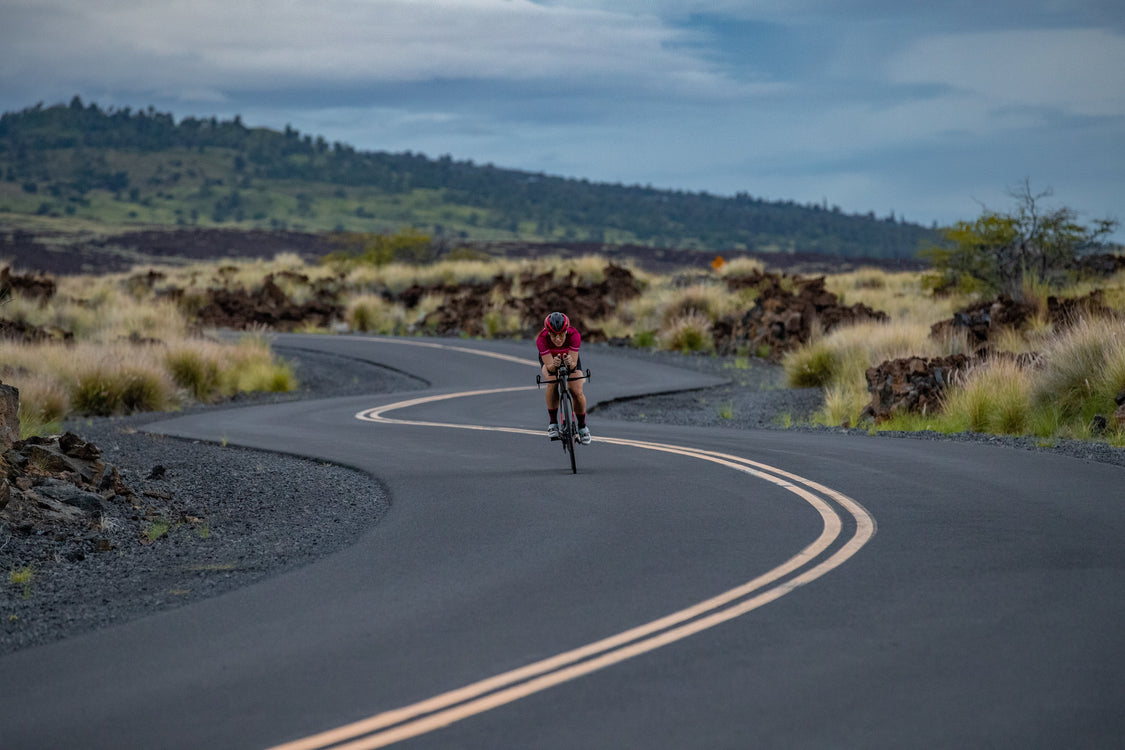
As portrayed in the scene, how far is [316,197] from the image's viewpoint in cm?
15750

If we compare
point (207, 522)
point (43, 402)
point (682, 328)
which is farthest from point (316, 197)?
point (207, 522)

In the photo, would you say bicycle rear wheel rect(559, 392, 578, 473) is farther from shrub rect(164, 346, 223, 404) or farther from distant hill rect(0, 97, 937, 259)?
distant hill rect(0, 97, 937, 259)

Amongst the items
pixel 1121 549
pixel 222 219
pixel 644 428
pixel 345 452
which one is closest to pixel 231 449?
pixel 345 452

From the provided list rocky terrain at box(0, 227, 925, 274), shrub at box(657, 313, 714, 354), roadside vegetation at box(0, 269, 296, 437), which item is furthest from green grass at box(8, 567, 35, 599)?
rocky terrain at box(0, 227, 925, 274)

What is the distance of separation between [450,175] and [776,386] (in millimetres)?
165331

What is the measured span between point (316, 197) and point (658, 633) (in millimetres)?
156994

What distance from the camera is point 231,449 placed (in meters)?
15.9

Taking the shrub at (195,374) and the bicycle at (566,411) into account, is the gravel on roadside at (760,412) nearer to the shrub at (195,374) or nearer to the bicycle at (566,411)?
the bicycle at (566,411)

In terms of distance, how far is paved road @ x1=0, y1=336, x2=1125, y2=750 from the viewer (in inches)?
196

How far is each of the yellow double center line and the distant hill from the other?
119044 millimetres

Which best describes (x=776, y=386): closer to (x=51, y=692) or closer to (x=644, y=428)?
(x=644, y=428)

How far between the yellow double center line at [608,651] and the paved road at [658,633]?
2cm

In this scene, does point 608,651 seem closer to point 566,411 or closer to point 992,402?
point 566,411

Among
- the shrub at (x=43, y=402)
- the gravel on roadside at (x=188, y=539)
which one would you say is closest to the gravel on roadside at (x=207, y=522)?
the gravel on roadside at (x=188, y=539)
